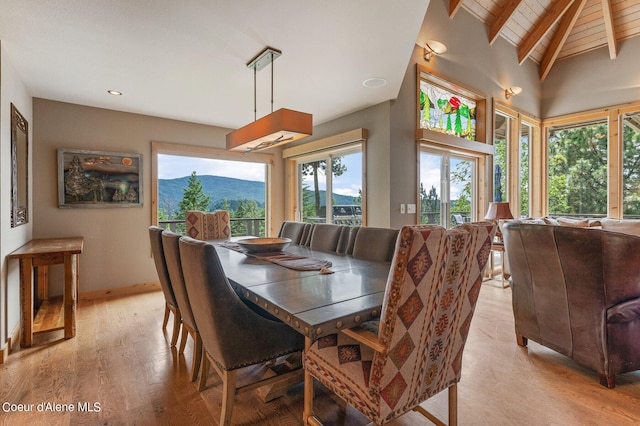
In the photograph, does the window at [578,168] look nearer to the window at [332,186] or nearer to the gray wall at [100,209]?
the window at [332,186]

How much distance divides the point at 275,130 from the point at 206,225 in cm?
188

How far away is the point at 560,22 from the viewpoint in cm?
548

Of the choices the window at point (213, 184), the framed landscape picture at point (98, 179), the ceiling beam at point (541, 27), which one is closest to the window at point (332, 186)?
the window at point (213, 184)

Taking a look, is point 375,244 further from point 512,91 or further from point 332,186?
point 512,91

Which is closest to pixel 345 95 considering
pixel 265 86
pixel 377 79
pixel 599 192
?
pixel 377 79

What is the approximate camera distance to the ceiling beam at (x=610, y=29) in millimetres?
4619

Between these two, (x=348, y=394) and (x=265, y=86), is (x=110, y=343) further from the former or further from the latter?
(x=265, y=86)

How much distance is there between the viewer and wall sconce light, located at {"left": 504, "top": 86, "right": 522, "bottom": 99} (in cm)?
521

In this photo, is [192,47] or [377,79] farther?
[377,79]

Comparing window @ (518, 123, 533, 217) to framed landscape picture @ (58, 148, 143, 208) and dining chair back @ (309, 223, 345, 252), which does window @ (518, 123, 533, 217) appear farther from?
framed landscape picture @ (58, 148, 143, 208)

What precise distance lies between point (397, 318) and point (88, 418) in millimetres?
1798

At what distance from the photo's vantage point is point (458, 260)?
1.26 metres

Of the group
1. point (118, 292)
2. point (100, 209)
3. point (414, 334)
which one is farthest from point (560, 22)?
point (118, 292)

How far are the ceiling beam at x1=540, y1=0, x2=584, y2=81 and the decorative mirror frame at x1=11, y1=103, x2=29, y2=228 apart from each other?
725 centimetres
